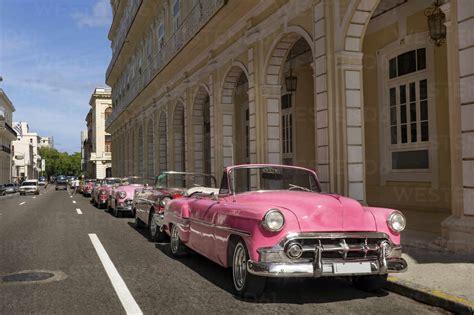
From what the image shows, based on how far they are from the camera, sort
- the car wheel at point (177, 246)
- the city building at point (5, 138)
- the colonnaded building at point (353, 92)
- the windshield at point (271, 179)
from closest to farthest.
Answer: the windshield at point (271, 179) < the colonnaded building at point (353, 92) < the car wheel at point (177, 246) < the city building at point (5, 138)

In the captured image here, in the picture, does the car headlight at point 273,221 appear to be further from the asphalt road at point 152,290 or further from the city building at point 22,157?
the city building at point 22,157

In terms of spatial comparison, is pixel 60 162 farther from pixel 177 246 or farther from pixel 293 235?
pixel 293 235

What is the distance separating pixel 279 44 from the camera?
43.2 ft

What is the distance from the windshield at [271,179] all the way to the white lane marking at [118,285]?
1947mm

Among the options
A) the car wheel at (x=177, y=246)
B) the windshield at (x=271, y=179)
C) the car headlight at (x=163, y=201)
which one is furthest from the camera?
the car headlight at (x=163, y=201)

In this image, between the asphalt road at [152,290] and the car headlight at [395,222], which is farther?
the car headlight at [395,222]

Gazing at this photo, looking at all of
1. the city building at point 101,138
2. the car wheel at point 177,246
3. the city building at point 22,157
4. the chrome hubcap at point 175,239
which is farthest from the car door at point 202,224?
the city building at point 22,157

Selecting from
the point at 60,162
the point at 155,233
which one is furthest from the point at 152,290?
the point at 60,162

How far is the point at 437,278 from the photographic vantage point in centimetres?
600

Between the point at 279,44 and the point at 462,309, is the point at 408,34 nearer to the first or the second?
the point at 279,44

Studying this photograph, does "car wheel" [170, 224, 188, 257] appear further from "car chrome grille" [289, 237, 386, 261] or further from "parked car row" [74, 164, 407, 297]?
"car chrome grille" [289, 237, 386, 261]

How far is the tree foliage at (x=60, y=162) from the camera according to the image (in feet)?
552

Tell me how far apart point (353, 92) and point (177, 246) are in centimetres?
505

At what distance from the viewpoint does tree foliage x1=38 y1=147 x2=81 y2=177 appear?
168 metres
